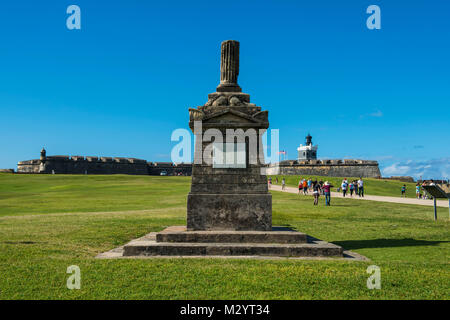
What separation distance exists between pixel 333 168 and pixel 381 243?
4348 cm

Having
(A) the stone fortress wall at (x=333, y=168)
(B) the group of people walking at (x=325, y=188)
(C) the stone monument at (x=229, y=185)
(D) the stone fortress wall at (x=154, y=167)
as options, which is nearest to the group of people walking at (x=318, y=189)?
(B) the group of people walking at (x=325, y=188)

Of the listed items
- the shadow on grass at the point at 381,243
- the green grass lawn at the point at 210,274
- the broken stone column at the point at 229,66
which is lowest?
the shadow on grass at the point at 381,243

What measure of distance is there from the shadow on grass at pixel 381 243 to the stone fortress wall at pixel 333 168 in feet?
140

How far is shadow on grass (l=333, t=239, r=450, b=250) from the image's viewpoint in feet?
22.5

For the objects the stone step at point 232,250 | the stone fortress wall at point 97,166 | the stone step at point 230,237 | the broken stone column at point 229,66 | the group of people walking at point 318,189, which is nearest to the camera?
the stone step at point 232,250

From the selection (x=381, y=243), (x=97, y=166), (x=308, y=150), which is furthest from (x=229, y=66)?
(x=308, y=150)

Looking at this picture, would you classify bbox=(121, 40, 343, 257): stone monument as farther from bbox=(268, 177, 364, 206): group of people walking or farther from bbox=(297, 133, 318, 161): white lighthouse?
bbox=(297, 133, 318, 161): white lighthouse

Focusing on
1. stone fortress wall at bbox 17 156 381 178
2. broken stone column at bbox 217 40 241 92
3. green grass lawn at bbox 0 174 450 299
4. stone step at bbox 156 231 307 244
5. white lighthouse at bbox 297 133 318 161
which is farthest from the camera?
white lighthouse at bbox 297 133 318 161

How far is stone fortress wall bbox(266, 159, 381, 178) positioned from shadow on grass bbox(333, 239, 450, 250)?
42.7 meters

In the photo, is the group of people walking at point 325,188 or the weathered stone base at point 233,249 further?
the group of people walking at point 325,188

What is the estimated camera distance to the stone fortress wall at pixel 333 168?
4738cm

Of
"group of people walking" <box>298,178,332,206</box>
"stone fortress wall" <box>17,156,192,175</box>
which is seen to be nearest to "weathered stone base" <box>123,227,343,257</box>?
"group of people walking" <box>298,178,332,206</box>

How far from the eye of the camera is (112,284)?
13.0 ft

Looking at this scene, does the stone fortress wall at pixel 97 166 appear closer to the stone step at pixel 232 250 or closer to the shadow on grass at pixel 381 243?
the stone step at pixel 232 250
